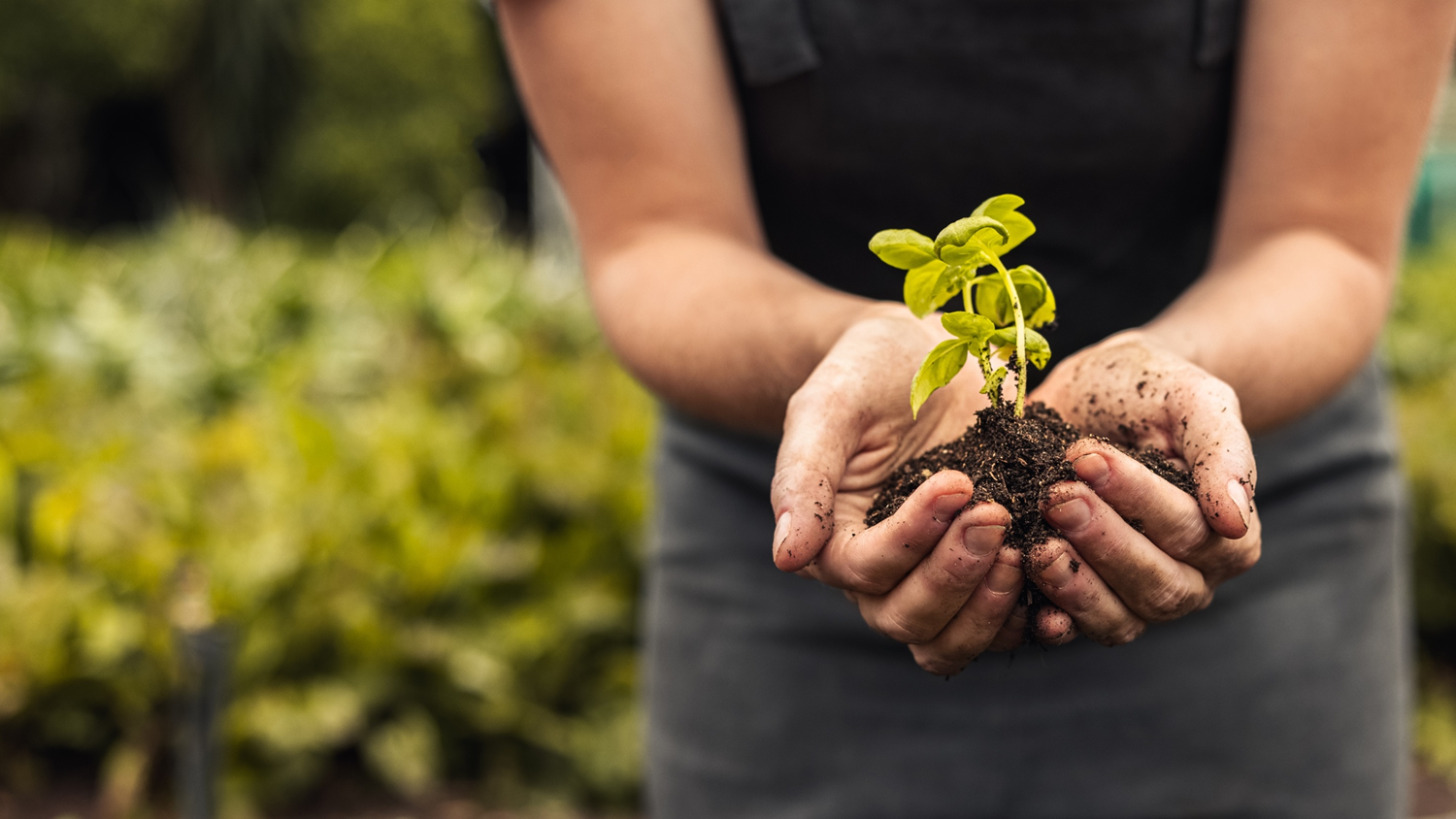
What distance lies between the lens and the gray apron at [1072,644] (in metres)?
1.67

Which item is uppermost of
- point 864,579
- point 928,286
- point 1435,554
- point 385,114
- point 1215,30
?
point 1215,30

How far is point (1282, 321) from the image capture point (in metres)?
1.45

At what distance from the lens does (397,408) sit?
4.16 metres

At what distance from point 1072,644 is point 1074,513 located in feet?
2.58

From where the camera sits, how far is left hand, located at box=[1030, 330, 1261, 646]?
1.09 m

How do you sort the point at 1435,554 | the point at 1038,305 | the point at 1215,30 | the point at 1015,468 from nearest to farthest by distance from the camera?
the point at 1015,468, the point at 1038,305, the point at 1215,30, the point at 1435,554

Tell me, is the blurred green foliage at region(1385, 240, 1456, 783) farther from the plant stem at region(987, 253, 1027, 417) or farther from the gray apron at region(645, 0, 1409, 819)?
the plant stem at region(987, 253, 1027, 417)

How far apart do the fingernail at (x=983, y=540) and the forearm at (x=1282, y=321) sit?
458mm

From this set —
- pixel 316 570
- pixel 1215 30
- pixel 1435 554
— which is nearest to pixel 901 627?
pixel 1215 30

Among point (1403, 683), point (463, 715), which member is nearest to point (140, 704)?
point (463, 715)

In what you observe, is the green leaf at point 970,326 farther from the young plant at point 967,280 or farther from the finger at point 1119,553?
the finger at point 1119,553

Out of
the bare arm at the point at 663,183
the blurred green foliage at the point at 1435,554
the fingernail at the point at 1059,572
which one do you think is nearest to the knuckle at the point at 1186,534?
the fingernail at the point at 1059,572

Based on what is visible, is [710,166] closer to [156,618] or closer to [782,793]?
[782,793]

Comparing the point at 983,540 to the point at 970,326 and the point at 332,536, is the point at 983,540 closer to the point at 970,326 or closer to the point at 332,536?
the point at 970,326
